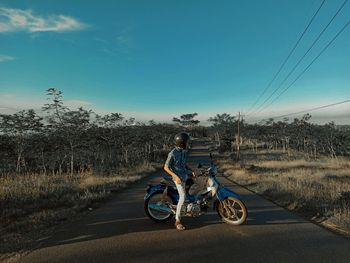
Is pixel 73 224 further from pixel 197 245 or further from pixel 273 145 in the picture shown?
pixel 273 145

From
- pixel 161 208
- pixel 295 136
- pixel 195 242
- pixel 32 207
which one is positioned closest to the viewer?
pixel 195 242

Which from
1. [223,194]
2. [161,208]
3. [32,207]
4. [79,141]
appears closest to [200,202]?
[223,194]

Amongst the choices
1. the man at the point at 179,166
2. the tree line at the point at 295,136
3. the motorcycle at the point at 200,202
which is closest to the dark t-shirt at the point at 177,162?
the man at the point at 179,166

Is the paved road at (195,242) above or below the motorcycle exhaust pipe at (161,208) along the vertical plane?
below

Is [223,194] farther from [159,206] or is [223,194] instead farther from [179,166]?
[159,206]

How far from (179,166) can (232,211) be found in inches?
61.7

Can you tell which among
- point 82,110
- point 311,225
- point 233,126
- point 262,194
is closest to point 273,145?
point 233,126

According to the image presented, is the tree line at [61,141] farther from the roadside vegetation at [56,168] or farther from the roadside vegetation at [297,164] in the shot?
the roadside vegetation at [297,164]

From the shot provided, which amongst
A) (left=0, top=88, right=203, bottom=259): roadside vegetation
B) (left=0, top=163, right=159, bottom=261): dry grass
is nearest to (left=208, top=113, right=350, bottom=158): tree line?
(left=0, top=88, right=203, bottom=259): roadside vegetation

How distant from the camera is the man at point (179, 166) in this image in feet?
23.4

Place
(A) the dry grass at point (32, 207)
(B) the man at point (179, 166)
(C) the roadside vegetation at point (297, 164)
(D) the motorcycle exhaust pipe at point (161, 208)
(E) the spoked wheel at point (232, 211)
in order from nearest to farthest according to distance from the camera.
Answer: (A) the dry grass at point (32, 207) < (B) the man at point (179, 166) < (E) the spoked wheel at point (232, 211) < (D) the motorcycle exhaust pipe at point (161, 208) < (C) the roadside vegetation at point (297, 164)

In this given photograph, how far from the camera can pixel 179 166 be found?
729 centimetres

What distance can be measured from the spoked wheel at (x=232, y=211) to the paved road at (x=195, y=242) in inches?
6.7

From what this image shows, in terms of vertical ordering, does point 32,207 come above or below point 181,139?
below
